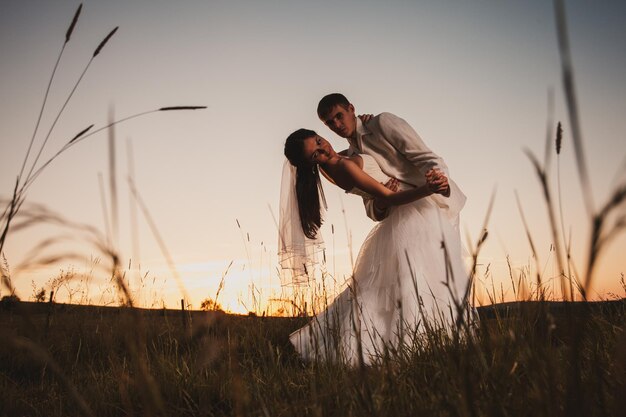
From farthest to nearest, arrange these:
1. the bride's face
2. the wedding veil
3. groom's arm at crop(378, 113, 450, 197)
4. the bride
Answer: the wedding veil
the bride's face
groom's arm at crop(378, 113, 450, 197)
the bride

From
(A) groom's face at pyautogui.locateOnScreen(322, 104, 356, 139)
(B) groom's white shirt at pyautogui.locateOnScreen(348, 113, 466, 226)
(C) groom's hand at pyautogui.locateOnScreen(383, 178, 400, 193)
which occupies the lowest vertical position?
(C) groom's hand at pyautogui.locateOnScreen(383, 178, 400, 193)

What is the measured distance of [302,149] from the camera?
4.50 metres

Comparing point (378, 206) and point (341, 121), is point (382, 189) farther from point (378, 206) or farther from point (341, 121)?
point (341, 121)

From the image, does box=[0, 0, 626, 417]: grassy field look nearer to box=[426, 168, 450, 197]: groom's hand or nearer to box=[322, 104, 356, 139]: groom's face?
box=[426, 168, 450, 197]: groom's hand

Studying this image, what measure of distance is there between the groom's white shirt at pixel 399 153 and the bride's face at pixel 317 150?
31cm

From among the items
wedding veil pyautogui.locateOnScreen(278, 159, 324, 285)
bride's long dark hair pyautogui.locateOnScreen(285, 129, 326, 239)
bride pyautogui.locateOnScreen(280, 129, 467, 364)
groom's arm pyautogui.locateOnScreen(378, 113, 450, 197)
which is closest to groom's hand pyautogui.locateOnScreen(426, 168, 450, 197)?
bride pyautogui.locateOnScreen(280, 129, 467, 364)

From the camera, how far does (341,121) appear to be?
14.6ft

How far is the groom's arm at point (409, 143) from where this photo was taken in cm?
413

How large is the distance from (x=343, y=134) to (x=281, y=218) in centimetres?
125

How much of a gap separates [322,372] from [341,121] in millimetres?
2730

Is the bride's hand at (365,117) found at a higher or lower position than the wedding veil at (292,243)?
higher

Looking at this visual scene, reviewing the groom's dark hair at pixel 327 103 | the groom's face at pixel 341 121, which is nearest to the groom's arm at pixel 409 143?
the groom's face at pixel 341 121

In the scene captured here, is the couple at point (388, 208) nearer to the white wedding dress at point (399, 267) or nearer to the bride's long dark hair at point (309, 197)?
the white wedding dress at point (399, 267)

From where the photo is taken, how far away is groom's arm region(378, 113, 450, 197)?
4129 millimetres
